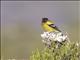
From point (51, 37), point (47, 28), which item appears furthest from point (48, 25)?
point (51, 37)

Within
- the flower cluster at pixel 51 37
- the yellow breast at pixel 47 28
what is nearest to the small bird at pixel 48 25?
the yellow breast at pixel 47 28

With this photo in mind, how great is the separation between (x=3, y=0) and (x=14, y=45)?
1.91ft

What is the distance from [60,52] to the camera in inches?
108

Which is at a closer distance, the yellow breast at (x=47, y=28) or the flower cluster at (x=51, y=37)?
the flower cluster at (x=51, y=37)

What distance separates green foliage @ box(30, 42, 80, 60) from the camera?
8.91 ft

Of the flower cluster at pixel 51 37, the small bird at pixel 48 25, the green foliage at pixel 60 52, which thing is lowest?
the green foliage at pixel 60 52

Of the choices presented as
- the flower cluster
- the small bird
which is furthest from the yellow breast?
the flower cluster

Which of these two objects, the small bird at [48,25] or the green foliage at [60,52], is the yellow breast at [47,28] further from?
the green foliage at [60,52]

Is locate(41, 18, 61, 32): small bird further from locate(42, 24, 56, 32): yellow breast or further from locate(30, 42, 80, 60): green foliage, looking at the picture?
locate(30, 42, 80, 60): green foliage

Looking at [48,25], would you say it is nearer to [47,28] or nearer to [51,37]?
[47,28]

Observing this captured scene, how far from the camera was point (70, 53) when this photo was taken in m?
2.73

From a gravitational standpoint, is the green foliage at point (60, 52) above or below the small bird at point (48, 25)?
below

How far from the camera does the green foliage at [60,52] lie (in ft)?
8.91

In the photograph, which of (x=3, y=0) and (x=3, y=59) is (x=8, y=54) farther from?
(x=3, y=0)
